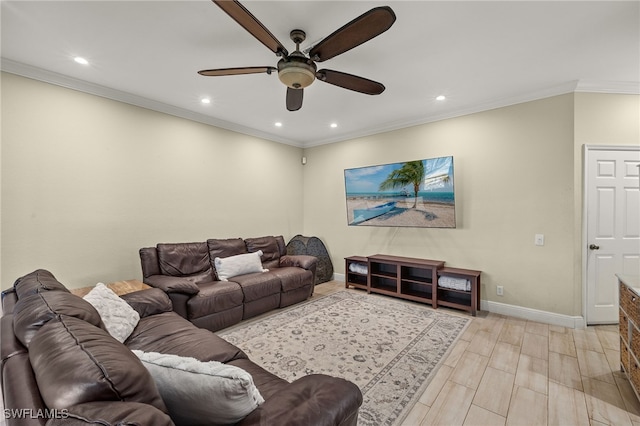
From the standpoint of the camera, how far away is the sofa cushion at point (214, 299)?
289 centimetres

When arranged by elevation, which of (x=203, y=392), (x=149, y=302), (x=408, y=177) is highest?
(x=408, y=177)

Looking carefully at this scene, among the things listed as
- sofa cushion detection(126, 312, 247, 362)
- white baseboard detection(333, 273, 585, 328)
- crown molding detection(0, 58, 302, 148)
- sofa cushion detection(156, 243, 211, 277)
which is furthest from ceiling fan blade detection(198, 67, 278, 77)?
Result: white baseboard detection(333, 273, 585, 328)

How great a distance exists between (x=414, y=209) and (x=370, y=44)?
247 centimetres

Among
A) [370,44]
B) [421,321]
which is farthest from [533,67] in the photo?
[421,321]

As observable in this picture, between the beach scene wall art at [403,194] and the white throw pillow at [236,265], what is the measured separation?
73.4 inches

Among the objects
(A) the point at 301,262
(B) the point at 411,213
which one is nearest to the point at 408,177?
(B) the point at 411,213

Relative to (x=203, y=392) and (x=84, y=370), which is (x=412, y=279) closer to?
(x=203, y=392)

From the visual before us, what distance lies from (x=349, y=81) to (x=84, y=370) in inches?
93.6

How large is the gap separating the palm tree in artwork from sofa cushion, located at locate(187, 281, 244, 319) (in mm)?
2683

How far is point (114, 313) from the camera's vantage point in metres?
1.98

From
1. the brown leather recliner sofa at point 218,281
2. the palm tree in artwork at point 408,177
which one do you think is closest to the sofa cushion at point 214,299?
the brown leather recliner sofa at point 218,281

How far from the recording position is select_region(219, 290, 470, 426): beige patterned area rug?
2.09 meters

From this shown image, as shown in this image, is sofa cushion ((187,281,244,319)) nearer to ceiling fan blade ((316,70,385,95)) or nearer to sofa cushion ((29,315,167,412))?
sofa cushion ((29,315,167,412))

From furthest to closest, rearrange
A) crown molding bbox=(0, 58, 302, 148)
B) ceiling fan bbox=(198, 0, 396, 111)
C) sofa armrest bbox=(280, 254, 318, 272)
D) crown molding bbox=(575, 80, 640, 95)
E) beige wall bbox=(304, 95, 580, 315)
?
sofa armrest bbox=(280, 254, 318, 272)
beige wall bbox=(304, 95, 580, 315)
crown molding bbox=(575, 80, 640, 95)
crown molding bbox=(0, 58, 302, 148)
ceiling fan bbox=(198, 0, 396, 111)
